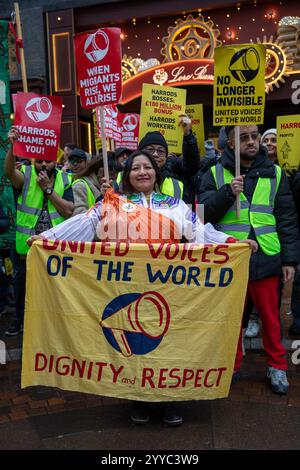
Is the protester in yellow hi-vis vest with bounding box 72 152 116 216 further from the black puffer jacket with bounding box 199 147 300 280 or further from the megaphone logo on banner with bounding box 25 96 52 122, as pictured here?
the black puffer jacket with bounding box 199 147 300 280

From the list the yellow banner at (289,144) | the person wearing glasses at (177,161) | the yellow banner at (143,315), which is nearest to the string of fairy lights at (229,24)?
the yellow banner at (289,144)

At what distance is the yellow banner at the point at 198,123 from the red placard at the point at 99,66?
2136mm

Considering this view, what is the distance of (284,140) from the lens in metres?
5.37

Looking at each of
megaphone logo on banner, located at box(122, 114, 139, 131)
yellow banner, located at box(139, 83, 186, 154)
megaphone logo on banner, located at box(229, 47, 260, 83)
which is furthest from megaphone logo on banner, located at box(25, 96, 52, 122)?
megaphone logo on banner, located at box(122, 114, 139, 131)

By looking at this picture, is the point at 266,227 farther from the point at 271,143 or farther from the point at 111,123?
the point at 111,123

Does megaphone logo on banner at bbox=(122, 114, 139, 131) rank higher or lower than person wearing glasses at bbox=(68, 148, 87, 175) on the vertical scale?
higher

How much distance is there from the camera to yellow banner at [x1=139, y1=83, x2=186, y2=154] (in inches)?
225

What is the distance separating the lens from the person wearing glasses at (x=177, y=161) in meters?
3.97

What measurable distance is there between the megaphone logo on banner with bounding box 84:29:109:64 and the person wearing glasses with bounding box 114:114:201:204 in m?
0.80

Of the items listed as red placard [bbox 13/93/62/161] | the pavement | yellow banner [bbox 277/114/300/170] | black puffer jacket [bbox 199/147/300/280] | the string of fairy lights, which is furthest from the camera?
the string of fairy lights

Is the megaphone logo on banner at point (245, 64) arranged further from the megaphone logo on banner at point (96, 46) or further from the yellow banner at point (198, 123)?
the yellow banner at point (198, 123)

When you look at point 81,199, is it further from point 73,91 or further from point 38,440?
point 73,91

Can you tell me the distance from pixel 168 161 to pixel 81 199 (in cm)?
98
